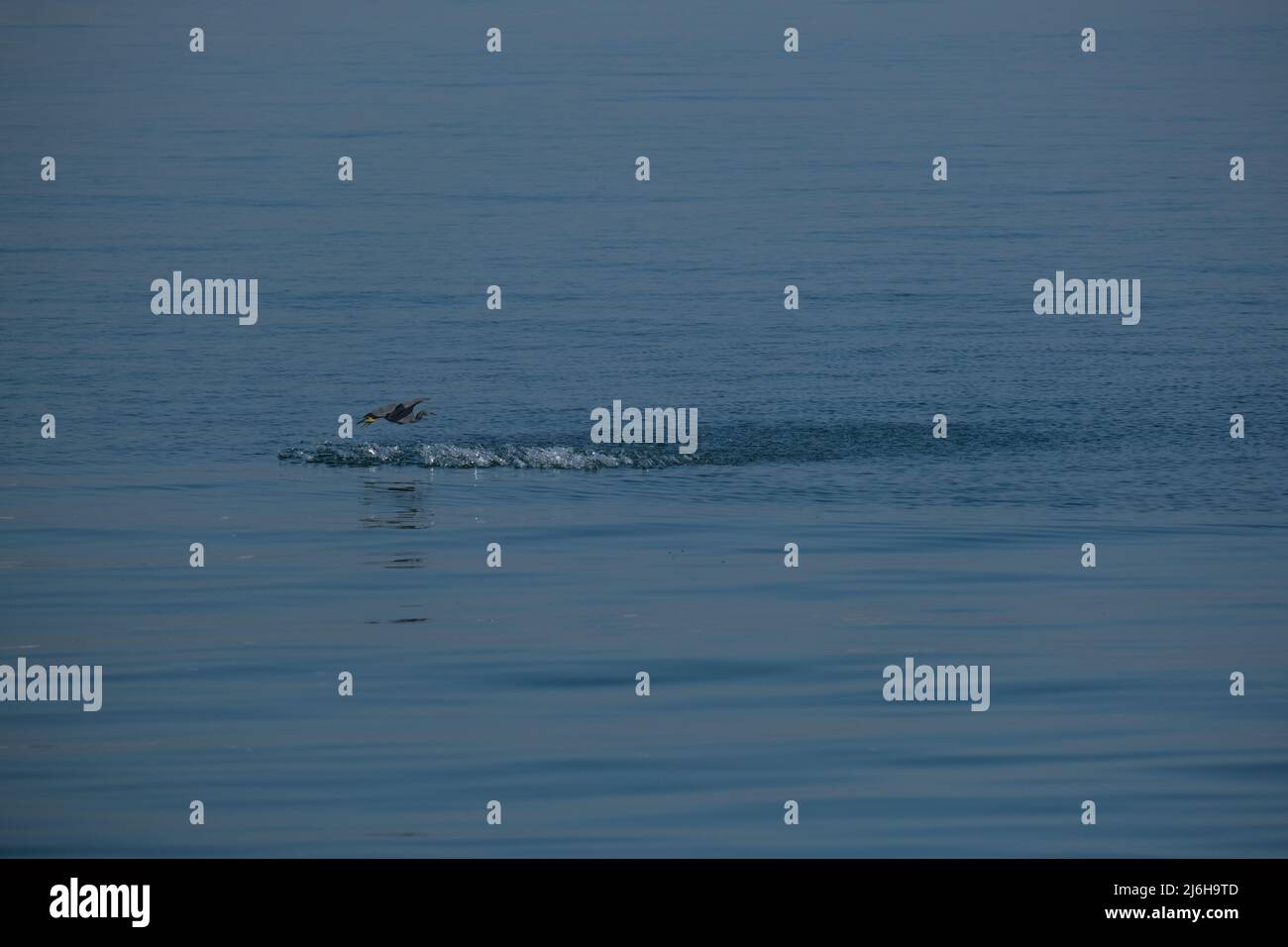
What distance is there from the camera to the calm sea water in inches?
467

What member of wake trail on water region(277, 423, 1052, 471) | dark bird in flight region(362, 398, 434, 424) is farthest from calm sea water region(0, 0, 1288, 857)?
dark bird in flight region(362, 398, 434, 424)

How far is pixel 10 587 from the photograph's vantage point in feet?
54.8

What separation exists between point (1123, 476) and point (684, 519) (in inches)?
174

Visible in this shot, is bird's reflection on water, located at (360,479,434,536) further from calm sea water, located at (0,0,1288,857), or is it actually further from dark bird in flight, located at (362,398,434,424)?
dark bird in flight, located at (362,398,434,424)

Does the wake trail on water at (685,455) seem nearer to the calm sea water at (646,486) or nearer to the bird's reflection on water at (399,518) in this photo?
the calm sea water at (646,486)

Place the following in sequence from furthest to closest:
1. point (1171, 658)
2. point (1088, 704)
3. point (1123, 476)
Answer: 1. point (1123, 476)
2. point (1171, 658)
3. point (1088, 704)

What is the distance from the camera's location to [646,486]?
2000 centimetres

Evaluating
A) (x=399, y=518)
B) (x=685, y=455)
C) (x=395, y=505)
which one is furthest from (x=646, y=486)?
(x=399, y=518)

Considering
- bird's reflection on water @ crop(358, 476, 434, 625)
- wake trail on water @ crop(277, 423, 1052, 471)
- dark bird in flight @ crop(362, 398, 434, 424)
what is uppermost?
dark bird in flight @ crop(362, 398, 434, 424)

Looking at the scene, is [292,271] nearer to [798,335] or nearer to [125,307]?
[125,307]

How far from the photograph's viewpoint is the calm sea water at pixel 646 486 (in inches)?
467

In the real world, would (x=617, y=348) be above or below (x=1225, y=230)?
below

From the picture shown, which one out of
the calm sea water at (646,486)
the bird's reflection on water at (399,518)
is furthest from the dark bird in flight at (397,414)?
the bird's reflection on water at (399,518)

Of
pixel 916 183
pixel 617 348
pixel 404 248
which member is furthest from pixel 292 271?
pixel 916 183
